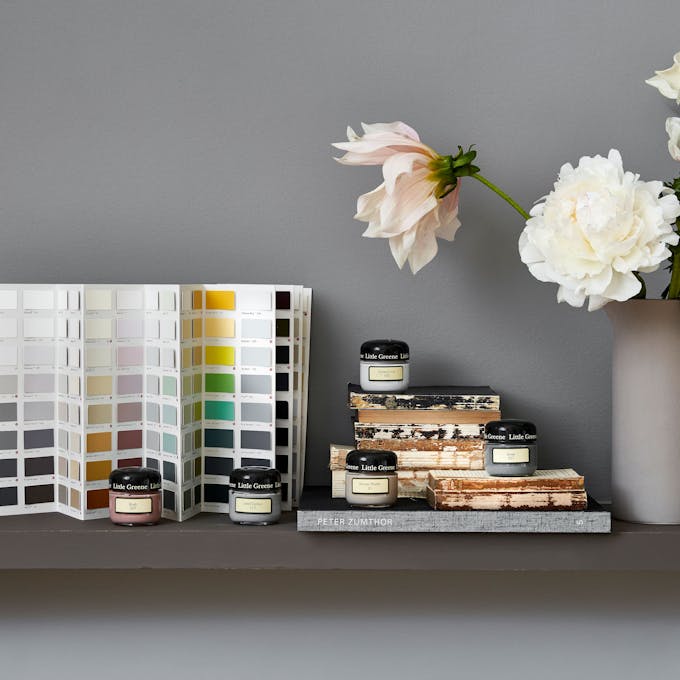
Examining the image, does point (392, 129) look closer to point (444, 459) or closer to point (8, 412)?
point (444, 459)

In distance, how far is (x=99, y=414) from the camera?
92cm

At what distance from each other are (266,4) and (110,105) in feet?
0.70

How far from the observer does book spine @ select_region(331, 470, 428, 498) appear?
0.92m

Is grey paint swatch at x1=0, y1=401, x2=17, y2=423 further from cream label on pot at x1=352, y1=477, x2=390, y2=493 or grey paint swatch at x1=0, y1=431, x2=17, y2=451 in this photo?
cream label on pot at x1=352, y1=477, x2=390, y2=493

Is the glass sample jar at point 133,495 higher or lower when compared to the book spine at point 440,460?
lower

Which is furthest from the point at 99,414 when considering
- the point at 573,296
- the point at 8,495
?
the point at 573,296

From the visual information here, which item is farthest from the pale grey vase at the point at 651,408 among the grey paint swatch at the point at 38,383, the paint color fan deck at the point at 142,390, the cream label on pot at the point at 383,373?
the grey paint swatch at the point at 38,383

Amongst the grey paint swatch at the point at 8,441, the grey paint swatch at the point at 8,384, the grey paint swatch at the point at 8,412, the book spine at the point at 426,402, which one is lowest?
the grey paint swatch at the point at 8,441

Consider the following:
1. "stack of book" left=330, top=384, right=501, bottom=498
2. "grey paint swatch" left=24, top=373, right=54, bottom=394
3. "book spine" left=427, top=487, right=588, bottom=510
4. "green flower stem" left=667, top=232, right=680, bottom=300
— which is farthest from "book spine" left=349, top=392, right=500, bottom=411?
"grey paint swatch" left=24, top=373, right=54, bottom=394

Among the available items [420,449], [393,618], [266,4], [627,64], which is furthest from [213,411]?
[627,64]

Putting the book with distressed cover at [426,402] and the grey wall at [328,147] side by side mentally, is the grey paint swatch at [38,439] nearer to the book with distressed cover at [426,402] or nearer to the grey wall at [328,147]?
the grey wall at [328,147]

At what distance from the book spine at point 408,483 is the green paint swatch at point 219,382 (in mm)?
143

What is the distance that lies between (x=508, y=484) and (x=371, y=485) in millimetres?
128

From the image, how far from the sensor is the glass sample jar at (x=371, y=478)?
2.82 ft
